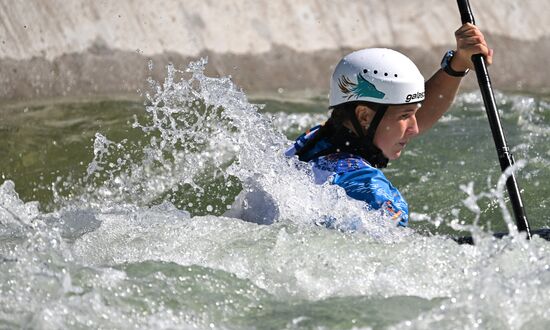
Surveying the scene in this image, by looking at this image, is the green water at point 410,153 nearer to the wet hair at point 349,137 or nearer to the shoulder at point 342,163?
the wet hair at point 349,137

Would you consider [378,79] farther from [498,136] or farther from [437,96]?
[437,96]

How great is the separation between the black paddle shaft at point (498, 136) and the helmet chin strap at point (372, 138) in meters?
0.62

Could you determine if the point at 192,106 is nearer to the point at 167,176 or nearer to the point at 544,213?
the point at 167,176

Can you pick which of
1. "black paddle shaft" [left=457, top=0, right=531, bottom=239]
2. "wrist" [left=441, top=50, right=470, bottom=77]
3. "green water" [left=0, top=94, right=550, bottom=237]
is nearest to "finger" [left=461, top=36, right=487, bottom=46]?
"black paddle shaft" [left=457, top=0, right=531, bottom=239]

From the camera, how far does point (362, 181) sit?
5.71 metres

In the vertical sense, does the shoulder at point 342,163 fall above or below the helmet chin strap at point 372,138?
below

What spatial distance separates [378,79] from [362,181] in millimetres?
629

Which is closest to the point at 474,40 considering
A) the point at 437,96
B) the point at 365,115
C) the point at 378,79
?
the point at 437,96

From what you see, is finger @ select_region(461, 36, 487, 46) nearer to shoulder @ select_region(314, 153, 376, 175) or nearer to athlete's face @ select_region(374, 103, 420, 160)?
athlete's face @ select_region(374, 103, 420, 160)

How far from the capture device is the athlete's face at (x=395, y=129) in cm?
604

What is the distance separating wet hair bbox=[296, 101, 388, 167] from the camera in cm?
602

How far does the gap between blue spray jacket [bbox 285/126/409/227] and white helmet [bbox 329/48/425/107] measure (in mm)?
359

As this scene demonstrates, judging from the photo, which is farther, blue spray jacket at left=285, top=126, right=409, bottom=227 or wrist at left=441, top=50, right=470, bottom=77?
wrist at left=441, top=50, right=470, bottom=77

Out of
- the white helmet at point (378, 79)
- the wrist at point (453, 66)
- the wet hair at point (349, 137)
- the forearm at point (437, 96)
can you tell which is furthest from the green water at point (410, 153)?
the white helmet at point (378, 79)
